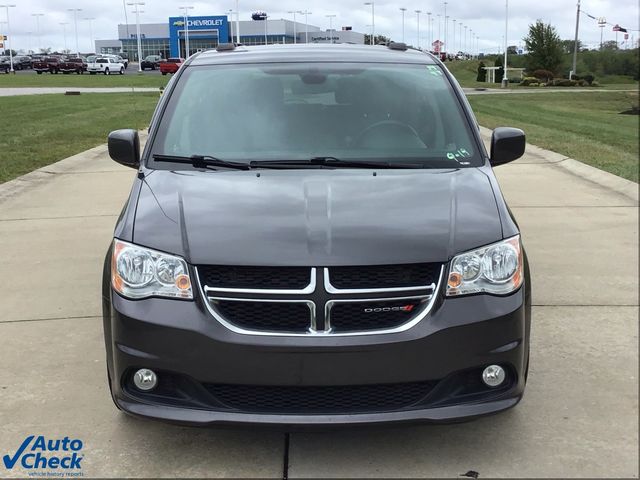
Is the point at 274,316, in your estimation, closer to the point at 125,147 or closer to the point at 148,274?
the point at 148,274

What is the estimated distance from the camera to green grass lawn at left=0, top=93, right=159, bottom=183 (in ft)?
40.7

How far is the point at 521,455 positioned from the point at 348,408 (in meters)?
0.79

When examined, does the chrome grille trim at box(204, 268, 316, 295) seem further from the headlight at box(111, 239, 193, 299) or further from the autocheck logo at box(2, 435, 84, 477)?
the autocheck logo at box(2, 435, 84, 477)

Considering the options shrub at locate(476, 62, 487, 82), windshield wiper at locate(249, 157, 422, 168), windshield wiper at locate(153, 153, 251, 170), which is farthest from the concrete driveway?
shrub at locate(476, 62, 487, 82)

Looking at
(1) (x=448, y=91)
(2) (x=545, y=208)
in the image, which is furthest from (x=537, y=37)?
(1) (x=448, y=91)

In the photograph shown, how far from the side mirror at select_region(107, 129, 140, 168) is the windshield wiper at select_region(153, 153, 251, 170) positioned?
43 centimetres

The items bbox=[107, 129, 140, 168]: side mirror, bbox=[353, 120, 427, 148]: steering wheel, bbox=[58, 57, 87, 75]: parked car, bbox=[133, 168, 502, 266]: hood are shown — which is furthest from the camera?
bbox=[58, 57, 87, 75]: parked car

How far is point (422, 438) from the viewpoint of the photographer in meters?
3.34

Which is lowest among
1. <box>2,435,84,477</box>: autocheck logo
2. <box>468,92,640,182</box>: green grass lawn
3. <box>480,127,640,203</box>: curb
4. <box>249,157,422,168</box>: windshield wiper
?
<box>2,435,84,477</box>: autocheck logo

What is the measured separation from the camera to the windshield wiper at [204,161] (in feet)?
12.6

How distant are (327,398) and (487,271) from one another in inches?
31.0

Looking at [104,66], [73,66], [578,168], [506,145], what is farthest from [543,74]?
[506,145]

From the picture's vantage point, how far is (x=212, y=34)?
10450cm

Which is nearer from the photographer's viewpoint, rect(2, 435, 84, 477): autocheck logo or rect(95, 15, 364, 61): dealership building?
rect(2, 435, 84, 477): autocheck logo
